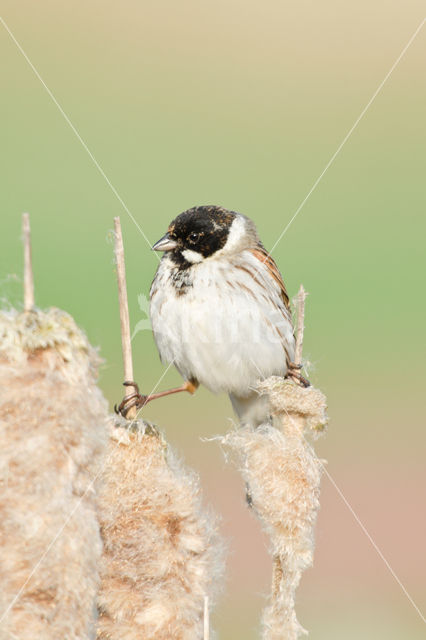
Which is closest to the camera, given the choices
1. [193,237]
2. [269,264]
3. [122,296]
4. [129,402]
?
[122,296]

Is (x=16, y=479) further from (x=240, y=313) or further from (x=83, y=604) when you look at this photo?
(x=240, y=313)

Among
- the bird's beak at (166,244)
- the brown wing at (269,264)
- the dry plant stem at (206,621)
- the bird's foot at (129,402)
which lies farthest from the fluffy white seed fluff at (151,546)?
the brown wing at (269,264)

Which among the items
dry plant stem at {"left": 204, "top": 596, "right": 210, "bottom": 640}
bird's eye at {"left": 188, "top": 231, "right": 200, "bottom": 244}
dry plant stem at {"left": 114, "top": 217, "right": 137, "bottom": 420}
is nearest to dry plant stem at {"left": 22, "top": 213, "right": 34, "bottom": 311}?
dry plant stem at {"left": 114, "top": 217, "right": 137, "bottom": 420}

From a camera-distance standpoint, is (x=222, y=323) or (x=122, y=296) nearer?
(x=122, y=296)

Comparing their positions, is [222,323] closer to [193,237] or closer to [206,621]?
[193,237]

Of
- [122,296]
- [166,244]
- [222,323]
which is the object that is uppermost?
[122,296]

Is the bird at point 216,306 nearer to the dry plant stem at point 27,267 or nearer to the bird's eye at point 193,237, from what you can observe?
the bird's eye at point 193,237

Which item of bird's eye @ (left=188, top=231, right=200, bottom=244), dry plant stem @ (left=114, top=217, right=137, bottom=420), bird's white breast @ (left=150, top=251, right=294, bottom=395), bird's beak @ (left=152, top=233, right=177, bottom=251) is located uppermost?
dry plant stem @ (left=114, top=217, right=137, bottom=420)

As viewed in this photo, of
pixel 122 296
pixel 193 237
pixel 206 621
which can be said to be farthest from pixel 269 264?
pixel 206 621

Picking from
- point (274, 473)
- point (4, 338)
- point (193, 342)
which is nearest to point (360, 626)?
point (193, 342)

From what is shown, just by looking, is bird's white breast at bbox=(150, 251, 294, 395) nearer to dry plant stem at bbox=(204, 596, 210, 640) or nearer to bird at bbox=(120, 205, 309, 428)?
bird at bbox=(120, 205, 309, 428)
